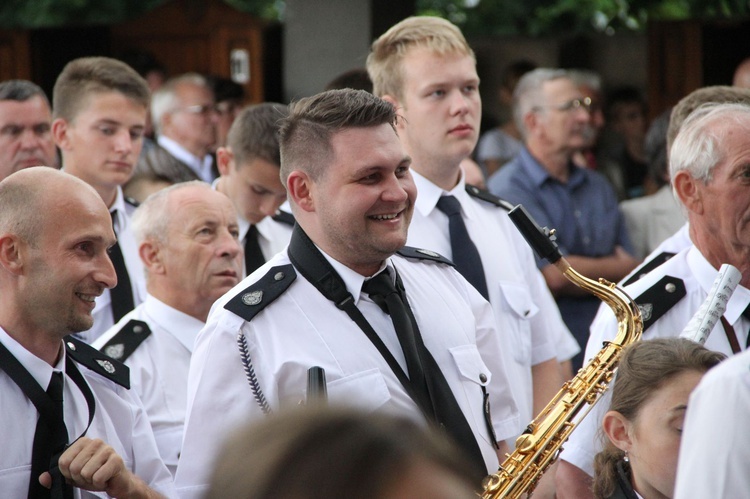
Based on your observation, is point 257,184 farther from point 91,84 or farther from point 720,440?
point 720,440

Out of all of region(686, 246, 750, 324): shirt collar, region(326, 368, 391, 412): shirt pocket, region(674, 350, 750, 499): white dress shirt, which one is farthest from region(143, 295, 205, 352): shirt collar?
region(674, 350, 750, 499): white dress shirt

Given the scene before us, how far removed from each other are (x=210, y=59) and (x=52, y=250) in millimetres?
8082

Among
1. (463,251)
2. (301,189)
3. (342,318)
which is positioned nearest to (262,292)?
(342,318)

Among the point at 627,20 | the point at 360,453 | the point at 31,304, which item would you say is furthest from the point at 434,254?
the point at 627,20

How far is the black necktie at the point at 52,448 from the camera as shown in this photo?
10.7ft

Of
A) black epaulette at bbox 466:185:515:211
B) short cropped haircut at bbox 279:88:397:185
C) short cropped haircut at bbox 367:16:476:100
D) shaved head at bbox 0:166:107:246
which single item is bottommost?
black epaulette at bbox 466:185:515:211

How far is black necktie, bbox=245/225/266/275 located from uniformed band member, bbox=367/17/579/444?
97 cm

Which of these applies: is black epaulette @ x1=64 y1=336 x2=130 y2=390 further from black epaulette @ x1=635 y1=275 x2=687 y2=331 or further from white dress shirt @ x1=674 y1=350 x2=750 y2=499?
white dress shirt @ x1=674 y1=350 x2=750 y2=499

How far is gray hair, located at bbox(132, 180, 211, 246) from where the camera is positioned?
15.7ft

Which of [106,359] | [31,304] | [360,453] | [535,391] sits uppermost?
[360,453]

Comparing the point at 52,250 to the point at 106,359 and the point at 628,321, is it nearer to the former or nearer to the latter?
the point at 106,359

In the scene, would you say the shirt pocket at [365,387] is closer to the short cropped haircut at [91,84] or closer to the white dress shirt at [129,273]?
the white dress shirt at [129,273]

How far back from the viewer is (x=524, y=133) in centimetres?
698

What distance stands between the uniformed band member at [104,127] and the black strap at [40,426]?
204 centimetres
